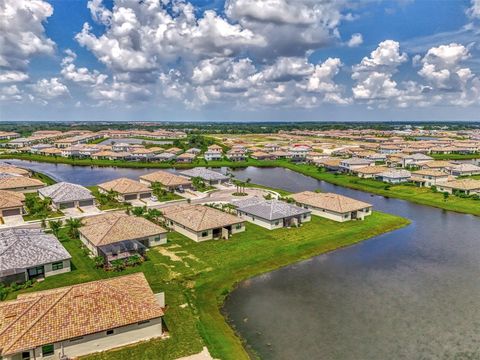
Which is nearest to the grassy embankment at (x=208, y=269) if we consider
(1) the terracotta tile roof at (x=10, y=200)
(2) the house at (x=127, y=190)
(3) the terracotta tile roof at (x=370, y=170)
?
(1) the terracotta tile roof at (x=10, y=200)

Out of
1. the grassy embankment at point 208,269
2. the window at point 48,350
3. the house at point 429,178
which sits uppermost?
the house at point 429,178

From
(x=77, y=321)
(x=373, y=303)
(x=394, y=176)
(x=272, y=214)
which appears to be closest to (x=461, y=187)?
(x=394, y=176)

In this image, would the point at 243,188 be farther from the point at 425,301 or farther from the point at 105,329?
the point at 105,329

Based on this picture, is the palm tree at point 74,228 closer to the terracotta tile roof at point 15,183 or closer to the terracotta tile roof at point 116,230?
the terracotta tile roof at point 116,230

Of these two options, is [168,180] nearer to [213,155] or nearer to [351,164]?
[351,164]

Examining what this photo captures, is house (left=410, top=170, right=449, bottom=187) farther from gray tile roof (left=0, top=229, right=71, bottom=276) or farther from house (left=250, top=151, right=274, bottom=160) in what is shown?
gray tile roof (left=0, top=229, right=71, bottom=276)

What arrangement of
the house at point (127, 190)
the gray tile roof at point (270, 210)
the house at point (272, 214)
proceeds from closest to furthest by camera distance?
the house at point (272, 214), the gray tile roof at point (270, 210), the house at point (127, 190)

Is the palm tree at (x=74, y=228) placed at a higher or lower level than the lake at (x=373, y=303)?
higher
